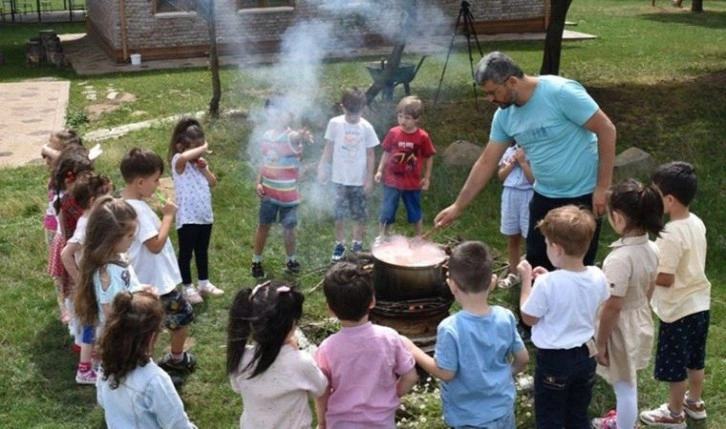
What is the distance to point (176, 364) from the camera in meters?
5.67

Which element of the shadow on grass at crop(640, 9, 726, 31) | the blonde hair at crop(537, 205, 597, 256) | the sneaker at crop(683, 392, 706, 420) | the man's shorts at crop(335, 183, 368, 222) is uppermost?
the blonde hair at crop(537, 205, 597, 256)

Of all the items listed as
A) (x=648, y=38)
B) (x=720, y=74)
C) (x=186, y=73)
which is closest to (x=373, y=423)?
(x=720, y=74)

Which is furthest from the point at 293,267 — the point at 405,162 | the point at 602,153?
the point at 602,153

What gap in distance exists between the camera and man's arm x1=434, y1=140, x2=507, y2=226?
5.57 m

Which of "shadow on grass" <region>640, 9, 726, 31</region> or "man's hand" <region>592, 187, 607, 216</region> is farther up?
"man's hand" <region>592, 187, 607, 216</region>

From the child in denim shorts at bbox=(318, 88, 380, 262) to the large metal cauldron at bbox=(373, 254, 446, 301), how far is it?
211 centimetres

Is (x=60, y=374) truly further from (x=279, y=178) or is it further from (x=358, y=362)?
(x=358, y=362)

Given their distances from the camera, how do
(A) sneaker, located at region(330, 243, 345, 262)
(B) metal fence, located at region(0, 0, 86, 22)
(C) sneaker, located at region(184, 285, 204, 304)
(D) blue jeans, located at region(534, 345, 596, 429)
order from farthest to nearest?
(B) metal fence, located at region(0, 0, 86, 22), (A) sneaker, located at region(330, 243, 345, 262), (C) sneaker, located at region(184, 285, 204, 304), (D) blue jeans, located at region(534, 345, 596, 429)

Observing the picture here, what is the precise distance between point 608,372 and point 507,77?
1.76 m

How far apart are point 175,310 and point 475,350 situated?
89.1 inches

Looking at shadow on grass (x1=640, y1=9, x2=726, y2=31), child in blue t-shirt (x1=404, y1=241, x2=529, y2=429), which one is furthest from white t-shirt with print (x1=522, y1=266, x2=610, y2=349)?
shadow on grass (x1=640, y1=9, x2=726, y2=31)

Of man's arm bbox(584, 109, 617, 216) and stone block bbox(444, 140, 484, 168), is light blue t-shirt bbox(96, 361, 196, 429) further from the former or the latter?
stone block bbox(444, 140, 484, 168)

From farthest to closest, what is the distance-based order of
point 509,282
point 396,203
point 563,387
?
1. point 396,203
2. point 509,282
3. point 563,387

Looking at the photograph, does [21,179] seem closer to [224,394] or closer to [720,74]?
[224,394]
